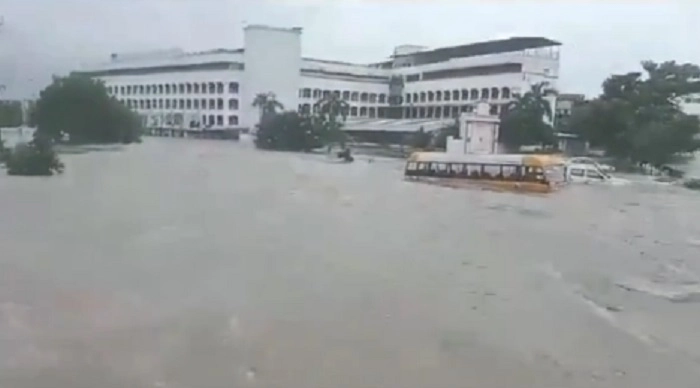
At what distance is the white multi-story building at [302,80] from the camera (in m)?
40.7

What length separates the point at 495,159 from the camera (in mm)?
18984

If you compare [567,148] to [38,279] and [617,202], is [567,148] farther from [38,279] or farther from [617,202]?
[38,279]

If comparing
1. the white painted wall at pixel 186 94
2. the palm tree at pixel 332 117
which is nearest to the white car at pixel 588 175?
the palm tree at pixel 332 117

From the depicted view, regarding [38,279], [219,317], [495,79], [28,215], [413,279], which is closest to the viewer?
[219,317]

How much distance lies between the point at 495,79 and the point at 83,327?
115 ft

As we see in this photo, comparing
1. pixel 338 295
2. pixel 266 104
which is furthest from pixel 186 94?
pixel 338 295

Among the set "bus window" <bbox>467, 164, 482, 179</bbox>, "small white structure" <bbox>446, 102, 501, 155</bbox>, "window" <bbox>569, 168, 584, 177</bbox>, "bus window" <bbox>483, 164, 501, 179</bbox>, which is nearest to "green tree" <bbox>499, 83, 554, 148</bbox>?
"small white structure" <bbox>446, 102, 501, 155</bbox>

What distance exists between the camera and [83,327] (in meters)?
5.66

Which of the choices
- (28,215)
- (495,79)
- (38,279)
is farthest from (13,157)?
(495,79)

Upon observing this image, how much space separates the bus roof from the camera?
1832 centimetres

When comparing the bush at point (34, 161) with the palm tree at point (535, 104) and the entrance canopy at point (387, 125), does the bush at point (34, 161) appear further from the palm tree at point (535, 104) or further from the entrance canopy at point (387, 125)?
the entrance canopy at point (387, 125)

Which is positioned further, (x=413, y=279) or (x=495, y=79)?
(x=495, y=79)

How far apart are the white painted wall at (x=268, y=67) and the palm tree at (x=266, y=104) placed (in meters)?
1.41

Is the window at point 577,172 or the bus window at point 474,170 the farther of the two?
the window at point 577,172
